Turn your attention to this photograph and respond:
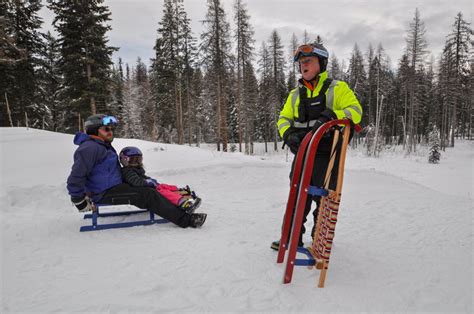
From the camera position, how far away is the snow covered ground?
8.66ft

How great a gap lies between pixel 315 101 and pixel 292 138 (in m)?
0.54

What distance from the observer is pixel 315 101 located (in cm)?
343

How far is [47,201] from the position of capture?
6.00 meters

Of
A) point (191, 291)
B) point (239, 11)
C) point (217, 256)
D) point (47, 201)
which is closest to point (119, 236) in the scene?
point (217, 256)

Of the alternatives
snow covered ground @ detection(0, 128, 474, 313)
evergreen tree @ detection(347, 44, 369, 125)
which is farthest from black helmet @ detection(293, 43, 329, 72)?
evergreen tree @ detection(347, 44, 369, 125)

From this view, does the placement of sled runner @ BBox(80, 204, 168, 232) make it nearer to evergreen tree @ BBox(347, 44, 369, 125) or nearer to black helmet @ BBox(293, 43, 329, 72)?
black helmet @ BBox(293, 43, 329, 72)

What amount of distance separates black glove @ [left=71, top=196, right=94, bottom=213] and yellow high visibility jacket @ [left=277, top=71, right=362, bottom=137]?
3.05 metres

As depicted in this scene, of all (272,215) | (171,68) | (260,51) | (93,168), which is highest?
(260,51)

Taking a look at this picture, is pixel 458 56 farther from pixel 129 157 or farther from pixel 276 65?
pixel 129 157

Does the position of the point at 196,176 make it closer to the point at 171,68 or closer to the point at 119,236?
the point at 119,236

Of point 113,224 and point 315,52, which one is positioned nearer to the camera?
point 315,52

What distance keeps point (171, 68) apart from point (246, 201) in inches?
1070

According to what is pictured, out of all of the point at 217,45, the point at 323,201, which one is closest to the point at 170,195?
the point at 323,201

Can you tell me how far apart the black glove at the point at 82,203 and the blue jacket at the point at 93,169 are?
0.06 metres
